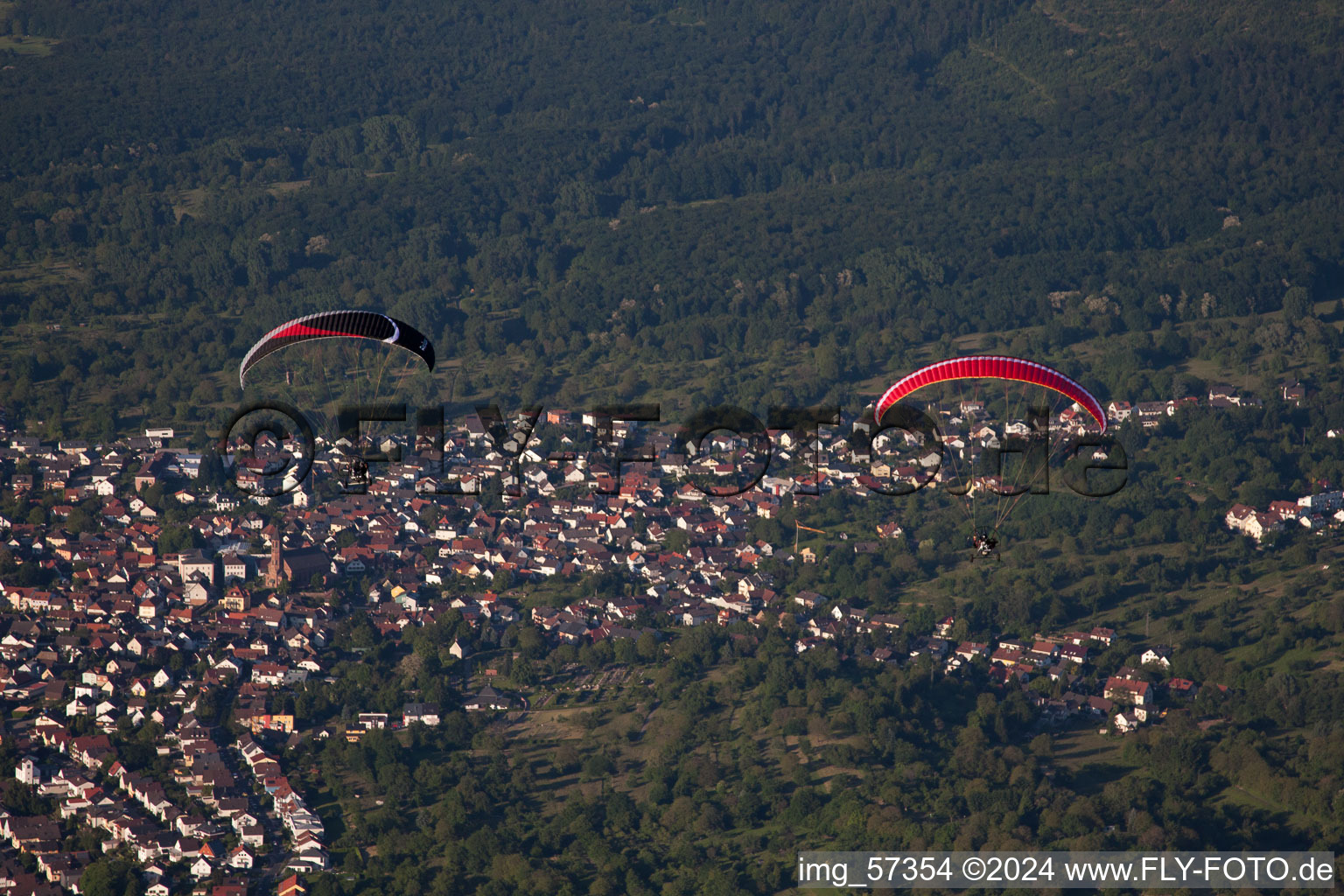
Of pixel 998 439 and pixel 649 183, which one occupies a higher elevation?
pixel 649 183

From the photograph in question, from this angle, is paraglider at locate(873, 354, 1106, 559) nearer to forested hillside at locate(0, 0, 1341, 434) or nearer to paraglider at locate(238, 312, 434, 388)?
forested hillside at locate(0, 0, 1341, 434)

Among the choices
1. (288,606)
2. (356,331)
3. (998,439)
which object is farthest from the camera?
(998,439)

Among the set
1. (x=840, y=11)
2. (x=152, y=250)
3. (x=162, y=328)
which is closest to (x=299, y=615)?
(x=162, y=328)

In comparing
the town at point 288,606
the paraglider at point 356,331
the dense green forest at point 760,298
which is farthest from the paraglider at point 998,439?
the paraglider at point 356,331

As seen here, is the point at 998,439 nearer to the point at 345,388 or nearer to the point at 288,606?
the point at 345,388

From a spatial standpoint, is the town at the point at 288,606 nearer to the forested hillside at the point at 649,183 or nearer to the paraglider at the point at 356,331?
the forested hillside at the point at 649,183

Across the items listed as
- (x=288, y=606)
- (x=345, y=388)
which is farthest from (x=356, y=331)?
(x=345, y=388)

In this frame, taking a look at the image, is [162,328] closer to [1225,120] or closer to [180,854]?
[180,854]

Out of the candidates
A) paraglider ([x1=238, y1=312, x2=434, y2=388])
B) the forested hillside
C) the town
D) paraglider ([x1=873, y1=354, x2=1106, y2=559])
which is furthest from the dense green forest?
paraglider ([x1=238, y1=312, x2=434, y2=388])
